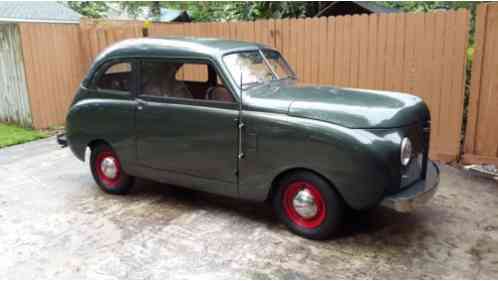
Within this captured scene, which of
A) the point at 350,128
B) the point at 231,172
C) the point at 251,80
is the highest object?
the point at 251,80

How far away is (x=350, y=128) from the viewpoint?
3.55 metres

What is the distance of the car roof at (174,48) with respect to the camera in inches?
172

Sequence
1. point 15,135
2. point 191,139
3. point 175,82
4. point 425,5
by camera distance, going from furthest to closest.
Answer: point 425,5
point 15,135
point 175,82
point 191,139

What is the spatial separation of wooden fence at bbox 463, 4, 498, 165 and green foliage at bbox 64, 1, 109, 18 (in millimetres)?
19012

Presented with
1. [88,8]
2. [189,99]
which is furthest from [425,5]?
[88,8]

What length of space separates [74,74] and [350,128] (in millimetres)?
7545

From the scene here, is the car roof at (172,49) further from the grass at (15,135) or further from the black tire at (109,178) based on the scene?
the grass at (15,135)

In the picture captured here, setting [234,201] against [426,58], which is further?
[426,58]

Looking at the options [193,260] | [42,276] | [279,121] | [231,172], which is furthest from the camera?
[231,172]

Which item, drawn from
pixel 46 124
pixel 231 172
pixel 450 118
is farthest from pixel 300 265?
pixel 46 124

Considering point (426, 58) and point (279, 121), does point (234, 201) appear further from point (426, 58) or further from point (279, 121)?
point (426, 58)

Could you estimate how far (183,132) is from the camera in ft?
14.5

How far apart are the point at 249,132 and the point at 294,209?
0.85 m

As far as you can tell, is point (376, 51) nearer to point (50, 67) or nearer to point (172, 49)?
point (172, 49)
